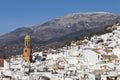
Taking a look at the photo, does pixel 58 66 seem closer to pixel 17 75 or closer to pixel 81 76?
pixel 17 75

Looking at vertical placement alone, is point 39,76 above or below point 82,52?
below

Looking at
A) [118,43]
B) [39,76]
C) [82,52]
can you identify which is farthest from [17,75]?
[118,43]

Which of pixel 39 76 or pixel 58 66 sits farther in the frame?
pixel 58 66

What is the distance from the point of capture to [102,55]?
234 feet

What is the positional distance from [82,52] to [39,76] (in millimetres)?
20627

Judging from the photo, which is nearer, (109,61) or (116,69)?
(116,69)

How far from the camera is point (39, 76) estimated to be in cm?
5703

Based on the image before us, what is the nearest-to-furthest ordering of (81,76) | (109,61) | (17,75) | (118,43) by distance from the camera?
(81,76) < (17,75) < (109,61) < (118,43)

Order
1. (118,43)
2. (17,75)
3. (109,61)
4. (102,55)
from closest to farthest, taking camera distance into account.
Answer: (17,75), (109,61), (102,55), (118,43)

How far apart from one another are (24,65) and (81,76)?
62.7 ft

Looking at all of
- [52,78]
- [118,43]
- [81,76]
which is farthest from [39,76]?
[118,43]

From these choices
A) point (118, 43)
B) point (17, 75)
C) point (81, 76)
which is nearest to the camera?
point (81, 76)

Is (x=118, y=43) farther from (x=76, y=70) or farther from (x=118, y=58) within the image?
(x=76, y=70)

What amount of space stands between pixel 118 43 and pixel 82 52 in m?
10.8
